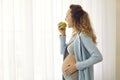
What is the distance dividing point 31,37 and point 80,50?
20.3 inches

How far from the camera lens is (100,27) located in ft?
7.72

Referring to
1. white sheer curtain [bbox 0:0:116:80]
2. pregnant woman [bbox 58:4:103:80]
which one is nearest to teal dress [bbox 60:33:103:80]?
pregnant woman [bbox 58:4:103:80]

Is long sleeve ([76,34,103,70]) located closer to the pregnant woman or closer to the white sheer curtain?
the pregnant woman

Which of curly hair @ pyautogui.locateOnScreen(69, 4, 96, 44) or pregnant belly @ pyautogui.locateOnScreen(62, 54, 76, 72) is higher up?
curly hair @ pyautogui.locateOnScreen(69, 4, 96, 44)

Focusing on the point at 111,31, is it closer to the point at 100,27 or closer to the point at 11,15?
the point at 100,27

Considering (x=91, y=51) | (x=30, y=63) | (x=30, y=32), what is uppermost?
(x=30, y=32)

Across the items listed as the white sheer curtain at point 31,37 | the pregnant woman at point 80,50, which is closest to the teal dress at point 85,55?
the pregnant woman at point 80,50

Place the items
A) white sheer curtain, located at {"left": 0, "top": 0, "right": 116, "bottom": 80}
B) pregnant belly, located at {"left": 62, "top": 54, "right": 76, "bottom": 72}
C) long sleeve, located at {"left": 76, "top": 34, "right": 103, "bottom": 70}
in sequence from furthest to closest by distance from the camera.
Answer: white sheer curtain, located at {"left": 0, "top": 0, "right": 116, "bottom": 80}, pregnant belly, located at {"left": 62, "top": 54, "right": 76, "bottom": 72}, long sleeve, located at {"left": 76, "top": 34, "right": 103, "bottom": 70}

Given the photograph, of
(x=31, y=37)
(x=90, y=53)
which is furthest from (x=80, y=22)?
(x=31, y=37)

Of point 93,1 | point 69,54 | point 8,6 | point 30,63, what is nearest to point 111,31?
point 93,1

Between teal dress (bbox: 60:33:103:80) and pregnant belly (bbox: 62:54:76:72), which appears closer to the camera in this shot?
teal dress (bbox: 60:33:103:80)

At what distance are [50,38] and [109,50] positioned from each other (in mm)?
626

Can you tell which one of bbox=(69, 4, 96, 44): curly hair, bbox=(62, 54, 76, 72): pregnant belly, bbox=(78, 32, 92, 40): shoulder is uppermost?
bbox=(69, 4, 96, 44): curly hair

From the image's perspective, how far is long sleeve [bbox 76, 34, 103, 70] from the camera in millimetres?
1722
